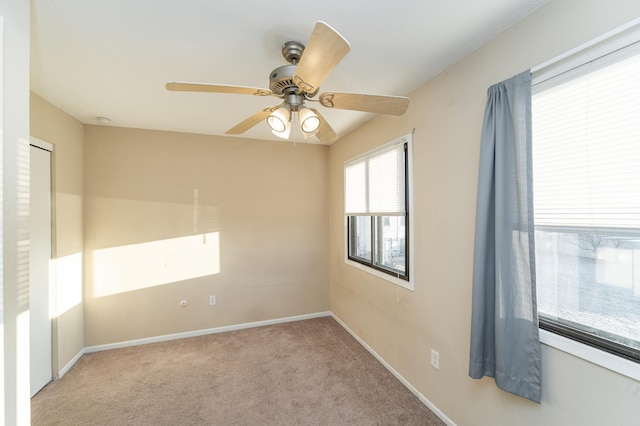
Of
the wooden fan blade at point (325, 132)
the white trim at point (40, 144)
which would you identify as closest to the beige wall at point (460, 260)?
the wooden fan blade at point (325, 132)

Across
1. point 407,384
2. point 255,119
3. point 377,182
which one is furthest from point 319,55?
point 407,384

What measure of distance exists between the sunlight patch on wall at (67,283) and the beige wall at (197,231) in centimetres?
13

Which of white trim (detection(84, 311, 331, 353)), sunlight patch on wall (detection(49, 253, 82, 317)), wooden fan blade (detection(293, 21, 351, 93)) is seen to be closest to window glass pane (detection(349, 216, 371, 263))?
white trim (detection(84, 311, 331, 353))

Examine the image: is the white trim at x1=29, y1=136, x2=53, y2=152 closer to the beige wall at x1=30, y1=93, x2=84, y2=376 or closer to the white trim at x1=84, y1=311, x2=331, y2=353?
the beige wall at x1=30, y1=93, x2=84, y2=376

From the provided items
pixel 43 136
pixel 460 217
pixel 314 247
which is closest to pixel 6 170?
pixel 43 136

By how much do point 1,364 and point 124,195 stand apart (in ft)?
8.30

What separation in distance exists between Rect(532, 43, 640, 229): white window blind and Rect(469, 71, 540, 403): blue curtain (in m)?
0.08

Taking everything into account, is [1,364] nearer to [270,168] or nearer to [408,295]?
[408,295]

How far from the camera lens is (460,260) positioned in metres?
1.88

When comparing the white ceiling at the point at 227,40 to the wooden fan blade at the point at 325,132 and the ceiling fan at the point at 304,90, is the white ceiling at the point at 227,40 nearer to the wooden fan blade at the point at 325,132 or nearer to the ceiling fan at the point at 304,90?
the ceiling fan at the point at 304,90

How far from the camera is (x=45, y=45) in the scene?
167cm

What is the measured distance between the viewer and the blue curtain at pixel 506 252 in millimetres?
1394

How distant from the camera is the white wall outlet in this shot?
6.79ft

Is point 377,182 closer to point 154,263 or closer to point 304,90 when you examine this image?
point 304,90
